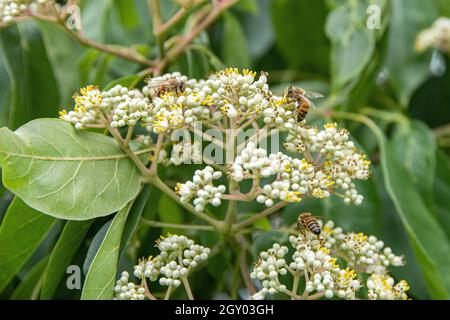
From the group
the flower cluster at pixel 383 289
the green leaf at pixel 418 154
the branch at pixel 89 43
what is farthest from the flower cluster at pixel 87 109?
the green leaf at pixel 418 154

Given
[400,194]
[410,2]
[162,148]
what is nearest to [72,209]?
[162,148]

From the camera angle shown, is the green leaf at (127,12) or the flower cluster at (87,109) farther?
the green leaf at (127,12)

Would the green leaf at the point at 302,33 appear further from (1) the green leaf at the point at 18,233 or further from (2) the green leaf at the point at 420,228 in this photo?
(1) the green leaf at the point at 18,233

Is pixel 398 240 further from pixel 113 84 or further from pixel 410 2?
pixel 113 84

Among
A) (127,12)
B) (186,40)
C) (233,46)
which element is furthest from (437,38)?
(127,12)

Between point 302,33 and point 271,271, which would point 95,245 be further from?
point 302,33

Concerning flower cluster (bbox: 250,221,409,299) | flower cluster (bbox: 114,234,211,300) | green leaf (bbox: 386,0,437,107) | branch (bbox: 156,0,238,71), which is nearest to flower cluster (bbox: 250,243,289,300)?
flower cluster (bbox: 250,221,409,299)

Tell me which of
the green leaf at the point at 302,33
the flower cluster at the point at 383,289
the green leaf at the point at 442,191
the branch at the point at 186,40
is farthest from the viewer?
the green leaf at the point at 302,33
